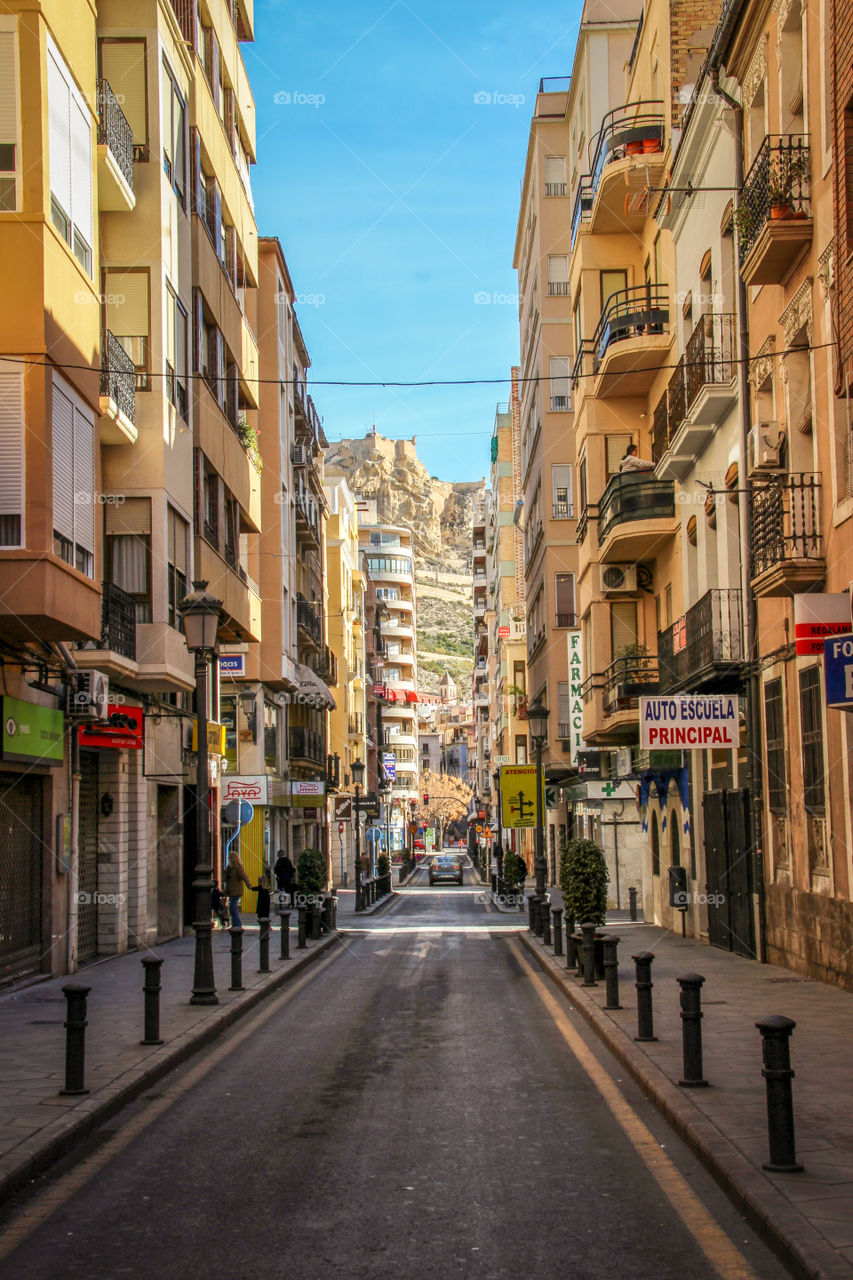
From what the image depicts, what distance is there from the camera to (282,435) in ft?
140

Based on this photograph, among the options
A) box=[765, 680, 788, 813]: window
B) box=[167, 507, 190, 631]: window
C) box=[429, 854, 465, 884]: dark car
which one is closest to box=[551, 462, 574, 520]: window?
box=[167, 507, 190, 631]: window

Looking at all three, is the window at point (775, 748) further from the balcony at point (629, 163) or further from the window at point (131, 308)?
the balcony at point (629, 163)

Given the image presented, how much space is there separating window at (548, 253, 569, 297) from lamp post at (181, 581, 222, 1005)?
34060mm

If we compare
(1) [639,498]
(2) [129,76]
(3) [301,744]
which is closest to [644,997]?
(1) [639,498]

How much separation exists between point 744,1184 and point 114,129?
1801cm

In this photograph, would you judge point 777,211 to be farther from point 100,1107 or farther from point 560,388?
point 560,388

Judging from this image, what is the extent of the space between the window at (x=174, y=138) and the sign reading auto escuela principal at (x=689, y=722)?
1177 centimetres

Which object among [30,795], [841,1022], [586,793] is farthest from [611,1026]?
[586,793]

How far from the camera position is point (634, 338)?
26.6 m

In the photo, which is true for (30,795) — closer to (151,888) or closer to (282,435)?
(151,888)

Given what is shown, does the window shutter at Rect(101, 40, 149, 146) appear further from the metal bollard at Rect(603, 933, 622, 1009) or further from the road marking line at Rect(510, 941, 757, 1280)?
the road marking line at Rect(510, 941, 757, 1280)

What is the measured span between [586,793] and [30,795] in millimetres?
22684

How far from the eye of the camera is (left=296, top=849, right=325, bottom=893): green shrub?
2789cm

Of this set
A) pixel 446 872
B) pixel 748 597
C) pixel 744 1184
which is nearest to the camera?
pixel 744 1184
